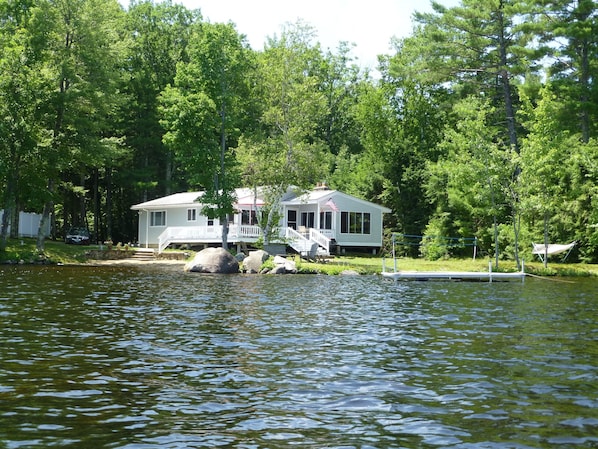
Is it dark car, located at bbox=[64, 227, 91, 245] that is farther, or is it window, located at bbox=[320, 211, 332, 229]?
dark car, located at bbox=[64, 227, 91, 245]

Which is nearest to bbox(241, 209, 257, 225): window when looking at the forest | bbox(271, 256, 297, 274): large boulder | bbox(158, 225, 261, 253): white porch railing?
Answer: bbox(158, 225, 261, 253): white porch railing

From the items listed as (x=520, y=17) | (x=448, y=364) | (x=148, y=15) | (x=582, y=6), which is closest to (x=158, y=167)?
(x=148, y=15)

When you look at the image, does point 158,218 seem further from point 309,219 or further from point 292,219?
point 309,219

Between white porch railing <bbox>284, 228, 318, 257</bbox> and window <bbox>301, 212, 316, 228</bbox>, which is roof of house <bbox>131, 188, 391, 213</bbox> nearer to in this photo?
window <bbox>301, 212, 316, 228</bbox>

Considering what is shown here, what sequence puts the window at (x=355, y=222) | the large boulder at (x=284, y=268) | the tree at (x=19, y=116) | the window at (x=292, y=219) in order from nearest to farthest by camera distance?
the large boulder at (x=284, y=268) < the tree at (x=19, y=116) < the window at (x=355, y=222) < the window at (x=292, y=219)

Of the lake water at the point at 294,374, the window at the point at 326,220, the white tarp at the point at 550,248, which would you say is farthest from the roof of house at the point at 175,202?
the lake water at the point at 294,374

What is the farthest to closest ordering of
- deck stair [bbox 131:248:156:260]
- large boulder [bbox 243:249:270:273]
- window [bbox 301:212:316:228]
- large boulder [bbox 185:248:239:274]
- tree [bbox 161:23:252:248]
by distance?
window [bbox 301:212:316:228], deck stair [bbox 131:248:156:260], tree [bbox 161:23:252:248], large boulder [bbox 243:249:270:273], large boulder [bbox 185:248:239:274]

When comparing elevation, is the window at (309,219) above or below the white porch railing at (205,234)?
above

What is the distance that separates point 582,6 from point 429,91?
15.4 m

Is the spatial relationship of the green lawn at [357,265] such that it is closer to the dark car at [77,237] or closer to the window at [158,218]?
the dark car at [77,237]

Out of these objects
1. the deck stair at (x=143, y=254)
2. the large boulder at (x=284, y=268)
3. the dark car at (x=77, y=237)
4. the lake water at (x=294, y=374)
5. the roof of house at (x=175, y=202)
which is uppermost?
the roof of house at (x=175, y=202)

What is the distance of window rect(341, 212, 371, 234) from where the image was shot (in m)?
46.0

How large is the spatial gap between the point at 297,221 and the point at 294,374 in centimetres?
3817

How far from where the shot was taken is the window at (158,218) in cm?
5109
